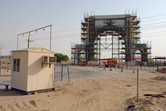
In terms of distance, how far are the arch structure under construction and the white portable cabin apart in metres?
43.9

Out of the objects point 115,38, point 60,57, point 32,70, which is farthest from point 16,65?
point 60,57

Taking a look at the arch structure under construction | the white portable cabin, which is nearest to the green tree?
the arch structure under construction

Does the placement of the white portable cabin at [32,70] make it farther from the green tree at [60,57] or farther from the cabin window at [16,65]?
the green tree at [60,57]

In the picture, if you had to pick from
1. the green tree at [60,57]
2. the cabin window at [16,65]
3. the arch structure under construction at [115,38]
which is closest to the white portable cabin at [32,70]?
the cabin window at [16,65]

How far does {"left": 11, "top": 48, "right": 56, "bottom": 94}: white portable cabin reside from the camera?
9.22 metres

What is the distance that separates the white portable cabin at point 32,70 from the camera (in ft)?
30.2

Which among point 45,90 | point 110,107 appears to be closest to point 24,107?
point 45,90

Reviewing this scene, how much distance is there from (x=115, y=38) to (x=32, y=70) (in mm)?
49457

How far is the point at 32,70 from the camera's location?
30.6ft

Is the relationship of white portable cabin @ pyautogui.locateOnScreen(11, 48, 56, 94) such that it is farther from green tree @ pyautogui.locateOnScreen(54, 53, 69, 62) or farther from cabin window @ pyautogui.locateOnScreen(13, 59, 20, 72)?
green tree @ pyautogui.locateOnScreen(54, 53, 69, 62)

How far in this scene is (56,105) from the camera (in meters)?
7.30

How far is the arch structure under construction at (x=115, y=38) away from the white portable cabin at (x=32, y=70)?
43899 millimetres

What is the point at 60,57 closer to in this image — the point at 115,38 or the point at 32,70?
the point at 115,38

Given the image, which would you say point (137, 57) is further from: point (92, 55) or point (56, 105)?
point (56, 105)
